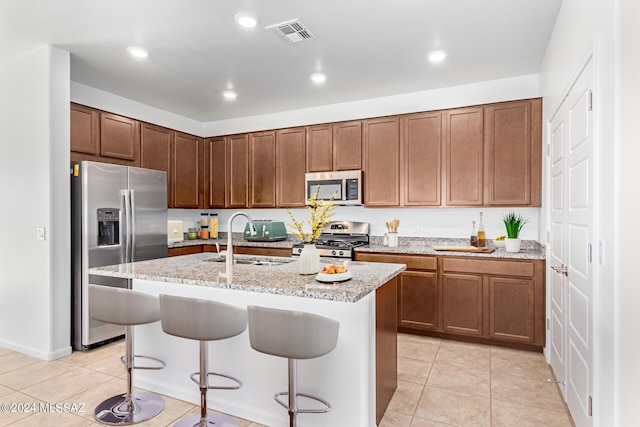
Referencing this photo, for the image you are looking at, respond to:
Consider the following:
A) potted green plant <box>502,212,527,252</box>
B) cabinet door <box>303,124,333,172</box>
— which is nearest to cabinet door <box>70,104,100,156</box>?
cabinet door <box>303,124,333,172</box>

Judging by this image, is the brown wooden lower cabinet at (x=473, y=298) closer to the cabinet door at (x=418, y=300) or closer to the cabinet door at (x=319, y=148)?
the cabinet door at (x=418, y=300)

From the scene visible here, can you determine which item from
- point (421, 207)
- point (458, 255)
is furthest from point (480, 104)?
point (458, 255)

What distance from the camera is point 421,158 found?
405 cm

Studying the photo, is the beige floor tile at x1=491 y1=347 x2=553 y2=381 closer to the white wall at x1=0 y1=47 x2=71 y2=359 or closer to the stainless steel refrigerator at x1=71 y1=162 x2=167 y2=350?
→ the stainless steel refrigerator at x1=71 y1=162 x2=167 y2=350

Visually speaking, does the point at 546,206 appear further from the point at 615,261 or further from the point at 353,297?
the point at 353,297

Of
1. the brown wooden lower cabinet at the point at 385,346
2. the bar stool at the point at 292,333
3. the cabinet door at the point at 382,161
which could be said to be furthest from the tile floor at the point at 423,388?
the cabinet door at the point at 382,161

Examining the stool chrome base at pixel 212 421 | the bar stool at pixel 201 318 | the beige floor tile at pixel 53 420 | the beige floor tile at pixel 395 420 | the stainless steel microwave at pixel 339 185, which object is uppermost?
the stainless steel microwave at pixel 339 185

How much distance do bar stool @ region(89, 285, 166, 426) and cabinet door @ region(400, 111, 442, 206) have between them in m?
2.93

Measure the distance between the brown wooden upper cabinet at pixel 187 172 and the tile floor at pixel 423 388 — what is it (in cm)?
213

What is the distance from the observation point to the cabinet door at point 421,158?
13.1 feet

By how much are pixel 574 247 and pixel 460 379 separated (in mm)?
1357

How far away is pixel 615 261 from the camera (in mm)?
1484

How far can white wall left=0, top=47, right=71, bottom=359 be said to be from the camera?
10.4 feet

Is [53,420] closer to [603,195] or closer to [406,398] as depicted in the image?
[406,398]
